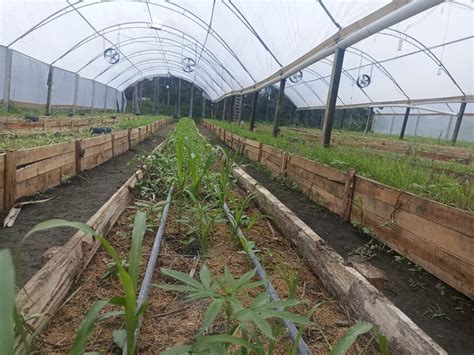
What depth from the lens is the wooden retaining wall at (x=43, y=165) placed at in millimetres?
2676

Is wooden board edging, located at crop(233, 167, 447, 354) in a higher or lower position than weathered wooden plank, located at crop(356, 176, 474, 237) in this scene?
lower

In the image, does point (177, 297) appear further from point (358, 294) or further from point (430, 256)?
point (430, 256)

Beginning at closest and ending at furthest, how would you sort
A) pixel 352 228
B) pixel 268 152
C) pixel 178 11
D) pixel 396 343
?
1. pixel 396 343
2. pixel 352 228
3. pixel 268 152
4. pixel 178 11

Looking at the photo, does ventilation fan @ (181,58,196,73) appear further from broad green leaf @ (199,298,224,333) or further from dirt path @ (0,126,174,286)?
broad green leaf @ (199,298,224,333)

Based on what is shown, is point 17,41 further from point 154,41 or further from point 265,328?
point 265,328

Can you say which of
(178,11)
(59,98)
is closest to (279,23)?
(178,11)

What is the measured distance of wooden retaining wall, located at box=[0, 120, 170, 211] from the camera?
268 centimetres

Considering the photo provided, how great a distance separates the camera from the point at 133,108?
29578mm

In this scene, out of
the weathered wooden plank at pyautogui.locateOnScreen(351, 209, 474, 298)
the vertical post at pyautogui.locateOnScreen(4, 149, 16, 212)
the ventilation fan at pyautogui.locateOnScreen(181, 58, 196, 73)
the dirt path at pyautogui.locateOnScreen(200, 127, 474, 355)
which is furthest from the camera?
the ventilation fan at pyautogui.locateOnScreen(181, 58, 196, 73)

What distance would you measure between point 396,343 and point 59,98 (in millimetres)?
16249

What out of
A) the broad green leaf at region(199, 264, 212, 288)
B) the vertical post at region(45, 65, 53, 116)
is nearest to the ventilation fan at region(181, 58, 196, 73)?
the vertical post at region(45, 65, 53, 116)

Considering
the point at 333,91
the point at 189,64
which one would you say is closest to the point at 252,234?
the point at 333,91

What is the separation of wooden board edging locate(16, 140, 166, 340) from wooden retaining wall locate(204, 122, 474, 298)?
1.95m

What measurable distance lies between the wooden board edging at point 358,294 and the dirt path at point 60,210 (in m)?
1.34
